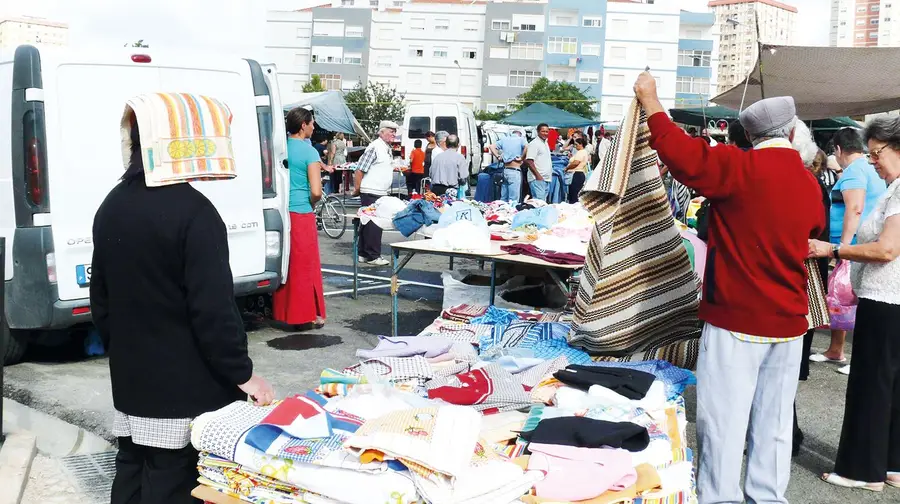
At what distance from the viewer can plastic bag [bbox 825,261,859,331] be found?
22.1 feet

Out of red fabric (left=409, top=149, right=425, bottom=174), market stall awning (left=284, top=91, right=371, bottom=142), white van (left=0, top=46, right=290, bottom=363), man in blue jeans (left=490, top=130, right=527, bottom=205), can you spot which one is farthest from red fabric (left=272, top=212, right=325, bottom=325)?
market stall awning (left=284, top=91, right=371, bottom=142)

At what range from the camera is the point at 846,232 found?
641cm

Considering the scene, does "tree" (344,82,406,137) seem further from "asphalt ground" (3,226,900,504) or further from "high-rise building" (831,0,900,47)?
"high-rise building" (831,0,900,47)

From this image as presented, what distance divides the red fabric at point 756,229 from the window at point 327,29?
8904 cm

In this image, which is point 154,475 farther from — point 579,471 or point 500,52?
point 500,52

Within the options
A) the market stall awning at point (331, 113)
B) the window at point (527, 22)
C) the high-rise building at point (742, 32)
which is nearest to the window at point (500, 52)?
the window at point (527, 22)

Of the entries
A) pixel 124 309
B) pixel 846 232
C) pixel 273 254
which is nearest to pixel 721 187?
pixel 124 309

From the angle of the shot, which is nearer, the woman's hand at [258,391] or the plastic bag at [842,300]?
the woman's hand at [258,391]

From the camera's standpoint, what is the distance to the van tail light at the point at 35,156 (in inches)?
223

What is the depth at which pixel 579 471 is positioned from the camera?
2664mm

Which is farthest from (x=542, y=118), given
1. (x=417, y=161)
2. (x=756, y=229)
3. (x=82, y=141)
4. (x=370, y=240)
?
(x=756, y=229)

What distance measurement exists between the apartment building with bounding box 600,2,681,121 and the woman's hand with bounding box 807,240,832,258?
83145 millimetres

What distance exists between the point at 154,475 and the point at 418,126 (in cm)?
2141

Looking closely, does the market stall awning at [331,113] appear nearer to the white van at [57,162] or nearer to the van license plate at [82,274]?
the white van at [57,162]
